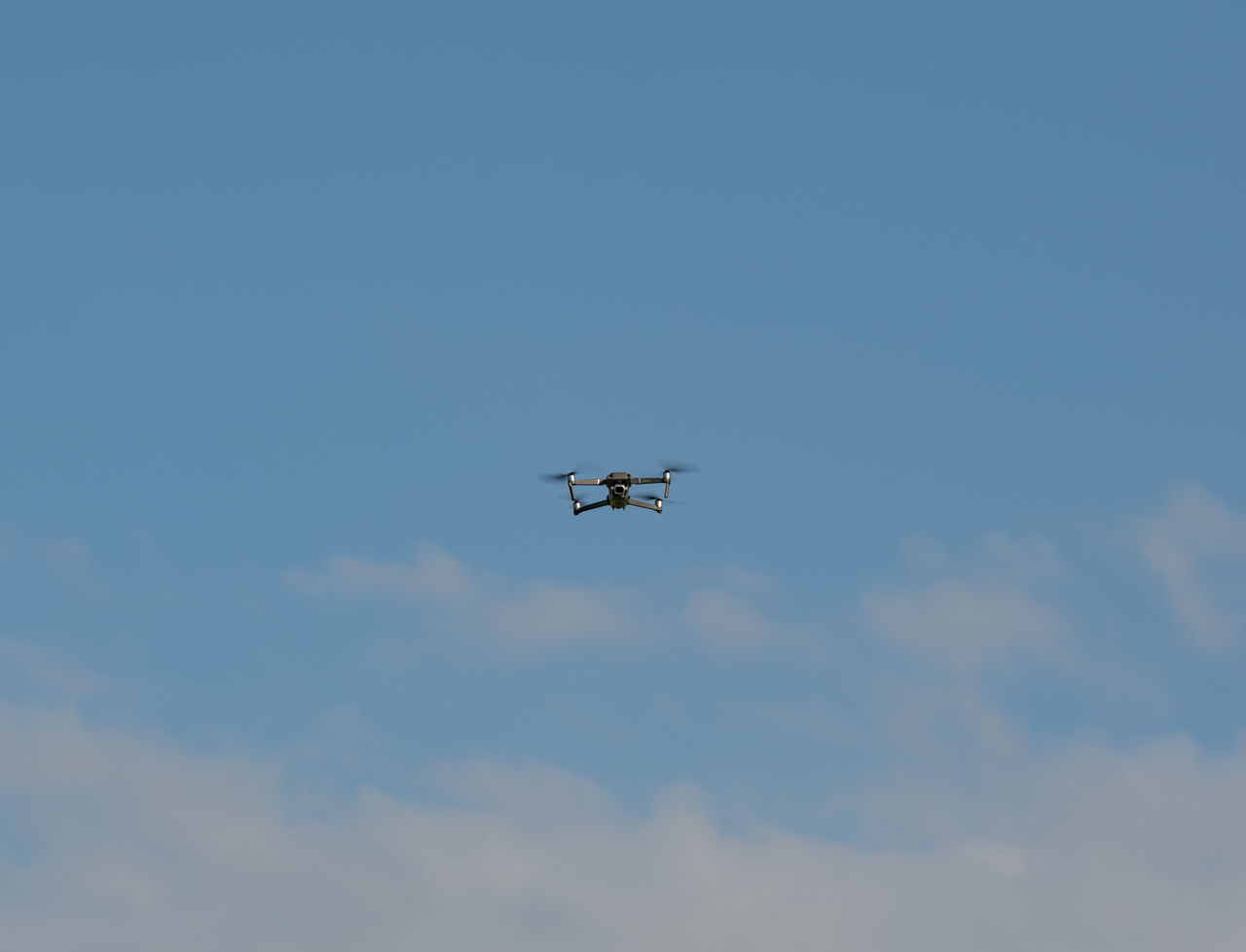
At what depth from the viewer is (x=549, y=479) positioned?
100m

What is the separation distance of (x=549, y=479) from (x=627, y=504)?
8.96m

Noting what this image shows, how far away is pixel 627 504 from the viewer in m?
97.1
